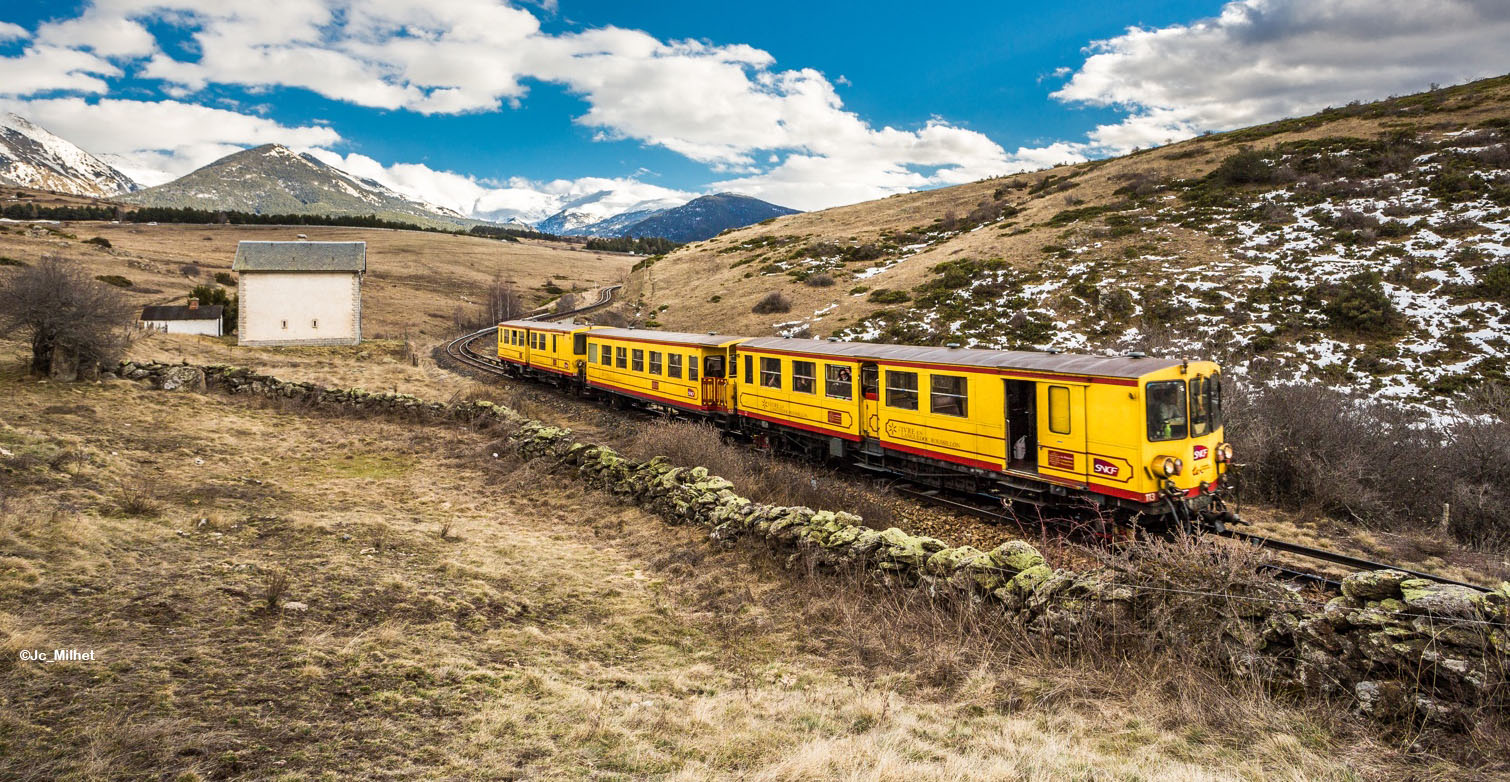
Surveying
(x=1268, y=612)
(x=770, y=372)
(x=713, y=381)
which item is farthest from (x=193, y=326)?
(x=1268, y=612)

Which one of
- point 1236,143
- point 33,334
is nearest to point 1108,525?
point 33,334

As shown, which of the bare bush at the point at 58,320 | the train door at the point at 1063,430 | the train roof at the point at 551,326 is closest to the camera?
the train door at the point at 1063,430

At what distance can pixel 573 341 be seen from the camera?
25.8m

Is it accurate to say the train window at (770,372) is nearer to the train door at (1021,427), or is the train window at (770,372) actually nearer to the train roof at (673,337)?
the train roof at (673,337)

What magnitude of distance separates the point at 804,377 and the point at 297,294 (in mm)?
33318

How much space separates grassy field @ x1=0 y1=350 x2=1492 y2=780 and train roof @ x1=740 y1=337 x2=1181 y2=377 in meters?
5.05

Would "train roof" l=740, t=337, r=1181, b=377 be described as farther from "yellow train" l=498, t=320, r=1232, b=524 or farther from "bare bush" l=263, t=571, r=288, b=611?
"bare bush" l=263, t=571, r=288, b=611

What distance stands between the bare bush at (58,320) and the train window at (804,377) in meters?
18.8

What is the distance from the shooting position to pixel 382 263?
3529 inches

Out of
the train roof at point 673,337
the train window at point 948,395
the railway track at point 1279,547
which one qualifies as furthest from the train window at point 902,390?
the train roof at point 673,337

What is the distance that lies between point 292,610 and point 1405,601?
31.1 feet

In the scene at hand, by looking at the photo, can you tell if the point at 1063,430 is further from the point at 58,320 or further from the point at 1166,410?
the point at 58,320

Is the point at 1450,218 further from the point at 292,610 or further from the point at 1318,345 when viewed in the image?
the point at 292,610

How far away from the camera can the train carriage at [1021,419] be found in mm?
9805
